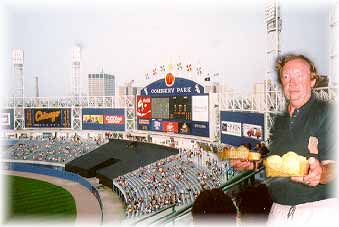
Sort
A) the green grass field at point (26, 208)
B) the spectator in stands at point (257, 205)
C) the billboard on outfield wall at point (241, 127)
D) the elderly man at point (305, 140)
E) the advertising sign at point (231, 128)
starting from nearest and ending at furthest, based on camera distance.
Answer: the elderly man at point (305, 140)
the spectator in stands at point (257, 205)
the green grass field at point (26, 208)
the billboard on outfield wall at point (241, 127)
the advertising sign at point (231, 128)

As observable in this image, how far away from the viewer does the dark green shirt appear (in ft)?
7.57

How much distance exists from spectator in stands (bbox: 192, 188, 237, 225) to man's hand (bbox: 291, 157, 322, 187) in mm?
535

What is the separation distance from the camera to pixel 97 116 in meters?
4.75

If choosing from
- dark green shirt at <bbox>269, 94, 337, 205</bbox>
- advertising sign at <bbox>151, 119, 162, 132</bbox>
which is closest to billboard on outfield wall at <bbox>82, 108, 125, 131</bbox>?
advertising sign at <bbox>151, 119, 162, 132</bbox>

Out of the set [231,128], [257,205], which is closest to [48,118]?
[231,128]

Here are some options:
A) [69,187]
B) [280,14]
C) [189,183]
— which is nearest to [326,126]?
[280,14]

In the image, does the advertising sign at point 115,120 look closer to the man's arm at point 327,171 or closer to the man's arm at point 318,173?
the man's arm at point 318,173

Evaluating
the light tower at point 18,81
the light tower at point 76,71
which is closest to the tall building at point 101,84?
the light tower at point 76,71

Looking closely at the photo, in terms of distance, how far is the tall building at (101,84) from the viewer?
3.52 meters

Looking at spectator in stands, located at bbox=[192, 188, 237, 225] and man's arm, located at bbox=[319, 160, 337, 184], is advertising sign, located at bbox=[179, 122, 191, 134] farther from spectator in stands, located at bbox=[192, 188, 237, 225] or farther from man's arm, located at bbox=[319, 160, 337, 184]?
spectator in stands, located at bbox=[192, 188, 237, 225]

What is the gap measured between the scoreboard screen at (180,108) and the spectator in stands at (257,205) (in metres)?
2.55

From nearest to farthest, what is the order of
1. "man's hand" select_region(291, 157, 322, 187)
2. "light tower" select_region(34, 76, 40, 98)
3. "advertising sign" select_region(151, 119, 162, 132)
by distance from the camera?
"man's hand" select_region(291, 157, 322, 187), "light tower" select_region(34, 76, 40, 98), "advertising sign" select_region(151, 119, 162, 132)

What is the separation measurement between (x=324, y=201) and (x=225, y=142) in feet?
6.58

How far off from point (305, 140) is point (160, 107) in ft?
9.47
